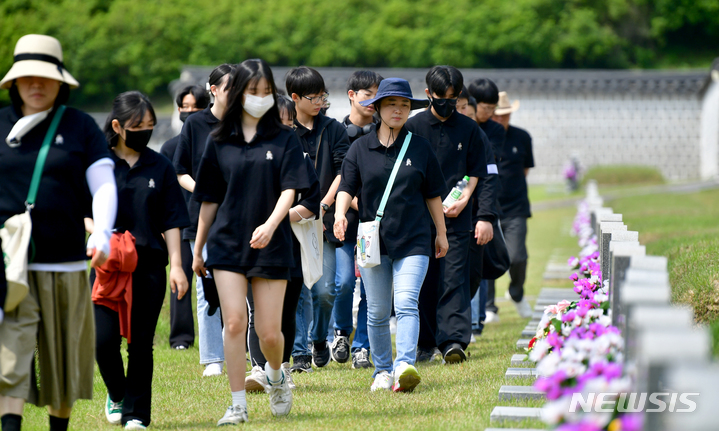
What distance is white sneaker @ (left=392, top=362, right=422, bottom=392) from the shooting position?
5.25 m

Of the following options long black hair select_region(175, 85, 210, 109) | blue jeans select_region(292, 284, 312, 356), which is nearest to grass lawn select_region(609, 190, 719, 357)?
blue jeans select_region(292, 284, 312, 356)

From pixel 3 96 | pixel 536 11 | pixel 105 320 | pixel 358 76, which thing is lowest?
pixel 3 96

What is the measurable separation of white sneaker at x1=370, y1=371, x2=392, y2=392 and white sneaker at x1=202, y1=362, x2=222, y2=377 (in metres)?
1.36

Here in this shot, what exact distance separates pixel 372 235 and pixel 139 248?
57.0 inches

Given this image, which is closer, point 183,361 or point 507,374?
point 507,374

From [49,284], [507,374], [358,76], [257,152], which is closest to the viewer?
[49,284]

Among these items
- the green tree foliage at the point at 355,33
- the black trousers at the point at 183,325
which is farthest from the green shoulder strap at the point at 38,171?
the green tree foliage at the point at 355,33

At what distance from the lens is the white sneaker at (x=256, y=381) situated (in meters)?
5.66

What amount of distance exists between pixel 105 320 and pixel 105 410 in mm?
724

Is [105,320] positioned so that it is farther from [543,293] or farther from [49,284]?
[543,293]

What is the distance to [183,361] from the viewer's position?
6.99 m

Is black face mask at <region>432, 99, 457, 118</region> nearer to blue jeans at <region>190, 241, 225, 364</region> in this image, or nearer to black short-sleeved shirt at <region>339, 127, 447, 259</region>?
black short-sleeved shirt at <region>339, 127, 447, 259</region>

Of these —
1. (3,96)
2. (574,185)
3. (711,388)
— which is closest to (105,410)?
(711,388)

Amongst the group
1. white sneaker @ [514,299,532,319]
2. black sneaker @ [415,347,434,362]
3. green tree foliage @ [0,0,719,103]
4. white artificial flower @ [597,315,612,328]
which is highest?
white artificial flower @ [597,315,612,328]
